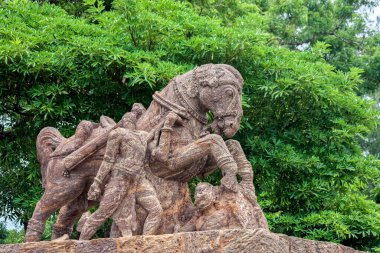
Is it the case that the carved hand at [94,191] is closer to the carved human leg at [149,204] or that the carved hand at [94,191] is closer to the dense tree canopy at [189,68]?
the carved human leg at [149,204]

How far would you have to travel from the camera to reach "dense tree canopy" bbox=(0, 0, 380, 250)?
14125 mm

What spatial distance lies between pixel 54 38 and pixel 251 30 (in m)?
3.91

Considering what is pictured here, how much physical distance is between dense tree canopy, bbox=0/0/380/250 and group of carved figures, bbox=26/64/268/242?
154 inches

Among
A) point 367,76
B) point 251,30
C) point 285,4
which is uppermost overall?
point 251,30

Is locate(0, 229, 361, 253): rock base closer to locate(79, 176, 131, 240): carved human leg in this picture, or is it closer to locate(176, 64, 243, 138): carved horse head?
locate(79, 176, 131, 240): carved human leg

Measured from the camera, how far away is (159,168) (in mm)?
9211

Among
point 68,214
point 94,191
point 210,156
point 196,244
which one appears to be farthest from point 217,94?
point 68,214

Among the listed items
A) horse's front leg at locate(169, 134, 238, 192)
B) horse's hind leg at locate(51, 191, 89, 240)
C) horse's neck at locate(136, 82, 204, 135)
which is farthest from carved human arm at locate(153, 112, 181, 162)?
horse's hind leg at locate(51, 191, 89, 240)

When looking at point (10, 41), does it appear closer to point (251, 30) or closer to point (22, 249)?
point (251, 30)

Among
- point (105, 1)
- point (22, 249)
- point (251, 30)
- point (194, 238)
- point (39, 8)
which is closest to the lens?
point (194, 238)

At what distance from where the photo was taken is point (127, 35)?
1488 cm

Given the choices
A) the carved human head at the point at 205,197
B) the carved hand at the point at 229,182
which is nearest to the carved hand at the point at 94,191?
the carved human head at the point at 205,197

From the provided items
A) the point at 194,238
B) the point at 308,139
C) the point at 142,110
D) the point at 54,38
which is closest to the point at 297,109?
the point at 308,139

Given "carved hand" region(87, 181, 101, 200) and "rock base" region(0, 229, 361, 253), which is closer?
"rock base" region(0, 229, 361, 253)
